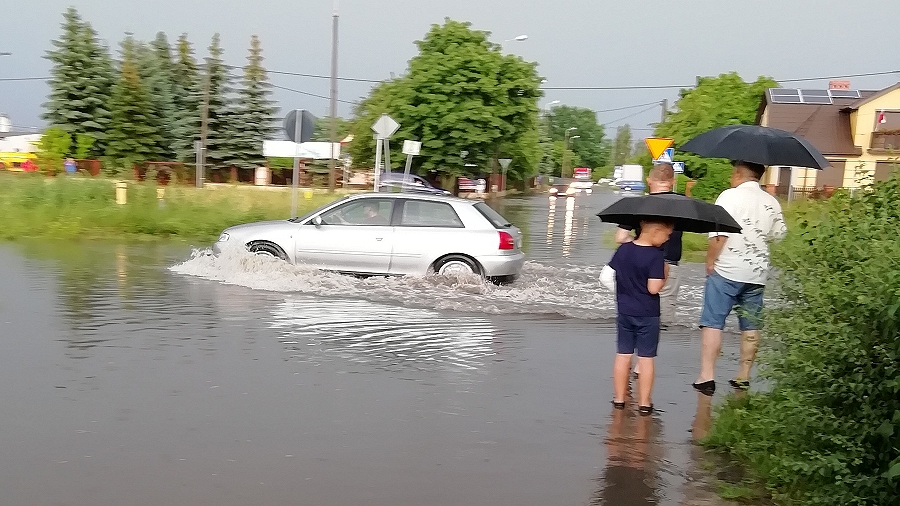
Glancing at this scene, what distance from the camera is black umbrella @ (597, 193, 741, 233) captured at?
6388mm

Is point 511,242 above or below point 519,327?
above

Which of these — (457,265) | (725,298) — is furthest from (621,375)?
(457,265)

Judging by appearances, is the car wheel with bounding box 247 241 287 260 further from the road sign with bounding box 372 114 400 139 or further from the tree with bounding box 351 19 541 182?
the tree with bounding box 351 19 541 182

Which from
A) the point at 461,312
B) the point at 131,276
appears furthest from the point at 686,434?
the point at 131,276

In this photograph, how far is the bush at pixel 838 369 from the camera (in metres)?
4.11

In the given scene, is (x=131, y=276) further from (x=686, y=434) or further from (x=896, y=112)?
(x=896, y=112)

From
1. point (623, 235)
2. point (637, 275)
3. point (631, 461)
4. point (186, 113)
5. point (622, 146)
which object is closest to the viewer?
point (631, 461)

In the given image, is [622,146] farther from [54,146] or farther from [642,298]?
[642,298]

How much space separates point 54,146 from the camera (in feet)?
166

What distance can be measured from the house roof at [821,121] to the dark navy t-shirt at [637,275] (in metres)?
49.3

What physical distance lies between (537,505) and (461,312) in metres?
6.24

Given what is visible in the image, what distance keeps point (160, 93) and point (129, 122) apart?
3.85 m

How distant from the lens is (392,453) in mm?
5492

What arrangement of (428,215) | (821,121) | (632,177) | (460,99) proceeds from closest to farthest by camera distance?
(428,215), (460,99), (821,121), (632,177)
